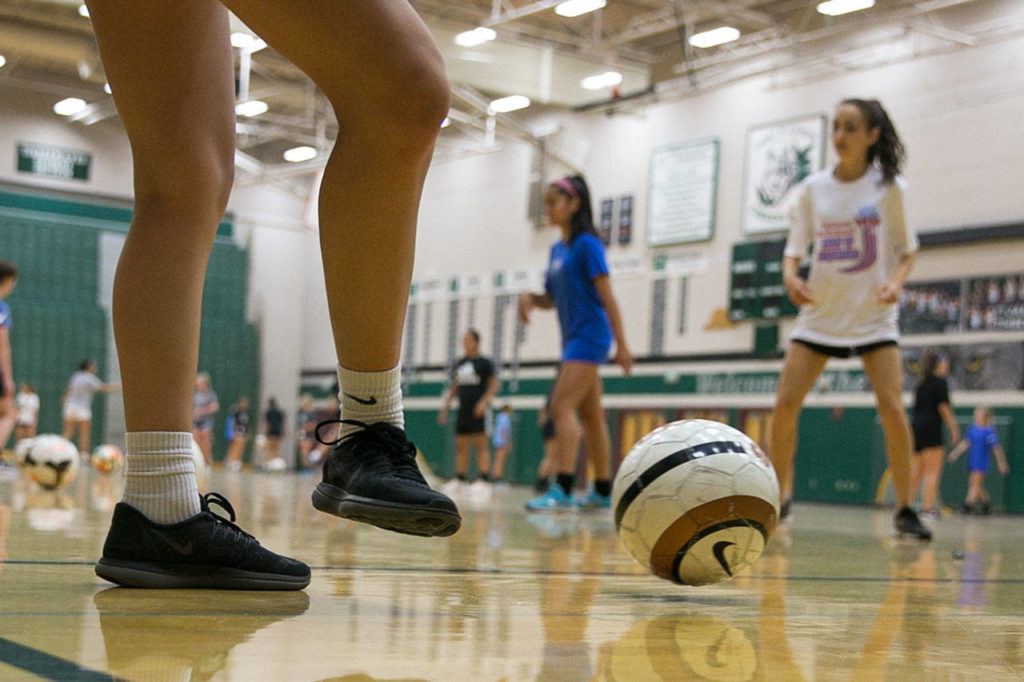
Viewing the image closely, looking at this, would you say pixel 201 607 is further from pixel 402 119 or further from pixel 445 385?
pixel 445 385

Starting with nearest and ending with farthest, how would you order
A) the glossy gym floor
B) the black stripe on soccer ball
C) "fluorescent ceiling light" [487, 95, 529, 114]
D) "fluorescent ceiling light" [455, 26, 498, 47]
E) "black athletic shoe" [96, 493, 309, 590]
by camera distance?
the glossy gym floor
"black athletic shoe" [96, 493, 309, 590]
the black stripe on soccer ball
"fluorescent ceiling light" [455, 26, 498, 47]
"fluorescent ceiling light" [487, 95, 529, 114]

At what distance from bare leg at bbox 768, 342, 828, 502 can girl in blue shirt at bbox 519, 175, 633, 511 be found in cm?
191

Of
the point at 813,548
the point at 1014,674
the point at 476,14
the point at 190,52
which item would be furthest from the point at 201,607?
the point at 476,14

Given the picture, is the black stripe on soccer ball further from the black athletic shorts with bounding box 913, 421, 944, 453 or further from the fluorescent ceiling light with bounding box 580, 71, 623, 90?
the fluorescent ceiling light with bounding box 580, 71, 623, 90

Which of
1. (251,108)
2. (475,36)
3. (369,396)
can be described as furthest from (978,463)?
(369,396)

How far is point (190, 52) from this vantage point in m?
2.06

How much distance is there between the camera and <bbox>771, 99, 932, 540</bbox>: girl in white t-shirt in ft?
17.2

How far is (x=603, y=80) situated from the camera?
20.0 m

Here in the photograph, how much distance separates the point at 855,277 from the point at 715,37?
12652mm

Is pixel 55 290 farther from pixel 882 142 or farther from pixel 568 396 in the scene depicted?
pixel 882 142

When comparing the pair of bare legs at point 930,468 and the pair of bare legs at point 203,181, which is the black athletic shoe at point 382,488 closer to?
the pair of bare legs at point 203,181

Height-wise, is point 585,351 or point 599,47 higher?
point 599,47

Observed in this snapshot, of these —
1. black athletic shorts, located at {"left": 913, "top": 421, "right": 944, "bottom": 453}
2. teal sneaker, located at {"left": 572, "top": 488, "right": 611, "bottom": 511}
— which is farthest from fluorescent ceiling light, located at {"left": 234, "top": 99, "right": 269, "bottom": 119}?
teal sneaker, located at {"left": 572, "top": 488, "right": 611, "bottom": 511}

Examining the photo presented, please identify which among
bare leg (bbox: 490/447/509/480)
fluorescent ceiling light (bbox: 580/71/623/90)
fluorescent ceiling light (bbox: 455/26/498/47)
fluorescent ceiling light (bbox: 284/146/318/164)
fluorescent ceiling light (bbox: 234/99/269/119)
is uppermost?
fluorescent ceiling light (bbox: 455/26/498/47)
